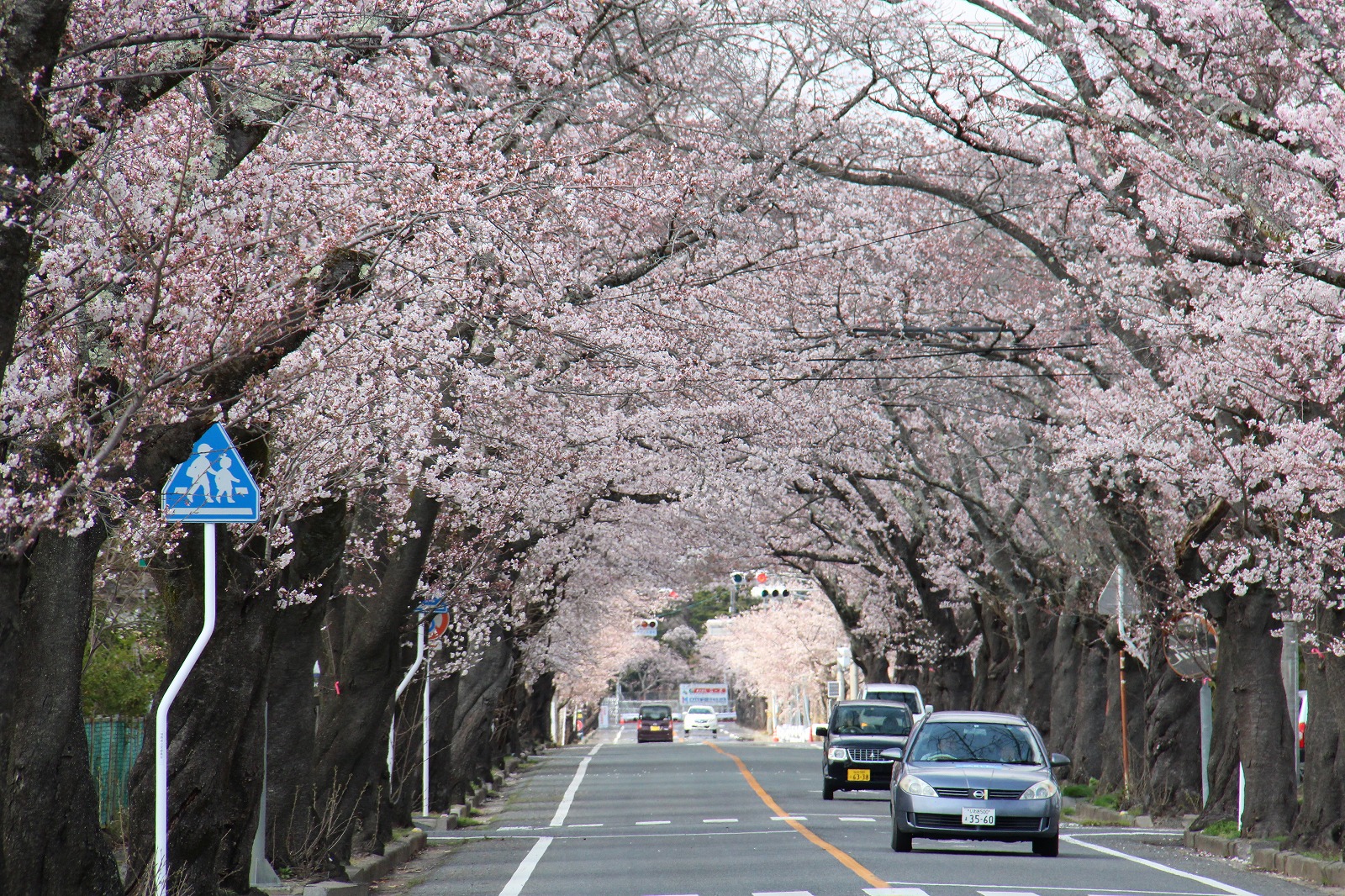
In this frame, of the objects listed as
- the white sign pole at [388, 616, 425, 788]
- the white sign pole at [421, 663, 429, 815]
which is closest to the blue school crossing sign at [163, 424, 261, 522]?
the white sign pole at [388, 616, 425, 788]

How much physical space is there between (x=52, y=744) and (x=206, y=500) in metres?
1.60

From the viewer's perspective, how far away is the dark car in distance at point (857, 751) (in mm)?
28734

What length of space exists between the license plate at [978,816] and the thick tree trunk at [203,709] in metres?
7.73

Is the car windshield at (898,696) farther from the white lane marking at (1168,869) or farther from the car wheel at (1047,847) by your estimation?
the car wheel at (1047,847)

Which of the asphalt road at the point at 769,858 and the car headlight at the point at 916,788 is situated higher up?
the car headlight at the point at 916,788

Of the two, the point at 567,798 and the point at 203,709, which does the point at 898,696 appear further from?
the point at 203,709

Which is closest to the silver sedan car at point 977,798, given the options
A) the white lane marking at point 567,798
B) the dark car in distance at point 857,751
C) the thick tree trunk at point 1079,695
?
the white lane marking at point 567,798

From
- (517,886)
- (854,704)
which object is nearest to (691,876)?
(517,886)

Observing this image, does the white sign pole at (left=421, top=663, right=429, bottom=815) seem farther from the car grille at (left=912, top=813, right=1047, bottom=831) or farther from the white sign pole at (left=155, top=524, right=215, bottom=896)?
the white sign pole at (left=155, top=524, right=215, bottom=896)

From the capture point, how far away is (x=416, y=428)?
13.4 meters

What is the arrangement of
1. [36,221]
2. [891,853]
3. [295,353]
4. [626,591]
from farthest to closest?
[626,591] → [891,853] → [295,353] → [36,221]

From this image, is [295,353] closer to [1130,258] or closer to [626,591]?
[1130,258]

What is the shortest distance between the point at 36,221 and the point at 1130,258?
16131 mm

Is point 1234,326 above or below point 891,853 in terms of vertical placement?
above
